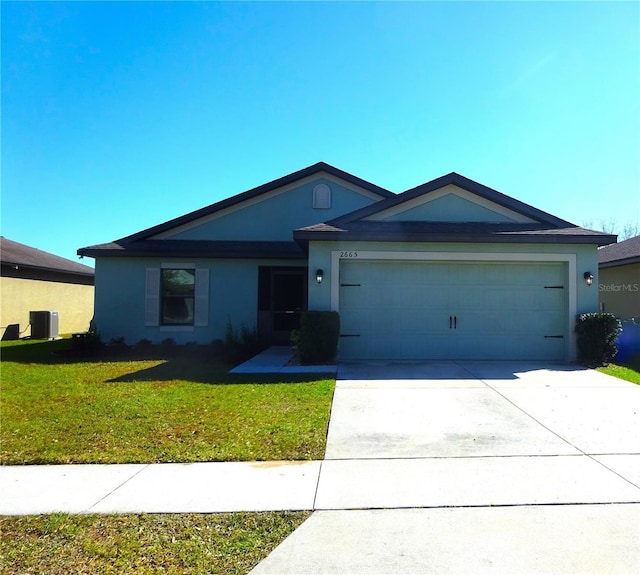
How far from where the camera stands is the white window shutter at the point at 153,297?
516 inches

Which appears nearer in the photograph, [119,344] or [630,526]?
[630,526]

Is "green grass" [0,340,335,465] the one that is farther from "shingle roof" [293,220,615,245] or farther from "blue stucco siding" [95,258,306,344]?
"blue stucco siding" [95,258,306,344]

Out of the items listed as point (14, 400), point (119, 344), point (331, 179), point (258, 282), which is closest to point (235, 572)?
point (14, 400)

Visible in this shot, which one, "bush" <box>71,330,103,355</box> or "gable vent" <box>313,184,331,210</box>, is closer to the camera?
"bush" <box>71,330,103,355</box>

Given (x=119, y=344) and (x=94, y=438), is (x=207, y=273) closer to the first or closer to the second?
(x=119, y=344)

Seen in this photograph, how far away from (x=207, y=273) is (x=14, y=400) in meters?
6.85

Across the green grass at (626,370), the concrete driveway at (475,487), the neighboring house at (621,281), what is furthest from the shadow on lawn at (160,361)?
the neighboring house at (621,281)

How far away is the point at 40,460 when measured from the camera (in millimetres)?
4465

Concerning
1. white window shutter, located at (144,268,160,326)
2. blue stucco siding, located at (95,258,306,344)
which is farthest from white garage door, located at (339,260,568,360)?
white window shutter, located at (144,268,160,326)

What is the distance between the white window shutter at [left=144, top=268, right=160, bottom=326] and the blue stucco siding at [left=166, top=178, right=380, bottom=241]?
1.96 m

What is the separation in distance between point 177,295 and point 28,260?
8.88 meters

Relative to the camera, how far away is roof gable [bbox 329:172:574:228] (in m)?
10.8

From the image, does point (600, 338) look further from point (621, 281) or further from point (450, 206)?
point (621, 281)

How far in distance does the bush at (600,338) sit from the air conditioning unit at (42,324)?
18.1 metres
